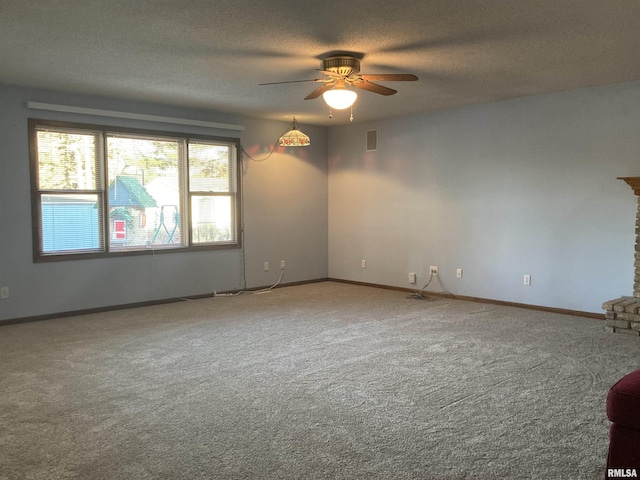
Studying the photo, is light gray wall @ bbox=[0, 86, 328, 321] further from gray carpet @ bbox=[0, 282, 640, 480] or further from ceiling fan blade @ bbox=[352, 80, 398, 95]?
ceiling fan blade @ bbox=[352, 80, 398, 95]

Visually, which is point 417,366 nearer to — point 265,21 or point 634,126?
point 265,21

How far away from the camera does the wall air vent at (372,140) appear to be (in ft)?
24.0

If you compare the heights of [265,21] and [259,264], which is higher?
[265,21]

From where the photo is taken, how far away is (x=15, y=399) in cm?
316

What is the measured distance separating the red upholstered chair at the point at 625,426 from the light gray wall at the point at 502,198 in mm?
3483

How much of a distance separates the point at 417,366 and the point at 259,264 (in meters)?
3.87

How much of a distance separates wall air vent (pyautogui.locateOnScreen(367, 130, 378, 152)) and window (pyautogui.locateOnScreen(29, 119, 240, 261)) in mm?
1957

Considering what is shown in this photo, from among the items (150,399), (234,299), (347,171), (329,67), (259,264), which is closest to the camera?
(150,399)

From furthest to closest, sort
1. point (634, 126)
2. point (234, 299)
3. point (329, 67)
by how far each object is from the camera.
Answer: point (234, 299) → point (634, 126) → point (329, 67)

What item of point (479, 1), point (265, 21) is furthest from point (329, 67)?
point (479, 1)

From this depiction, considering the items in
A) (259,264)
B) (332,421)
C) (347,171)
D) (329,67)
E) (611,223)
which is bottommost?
(332,421)

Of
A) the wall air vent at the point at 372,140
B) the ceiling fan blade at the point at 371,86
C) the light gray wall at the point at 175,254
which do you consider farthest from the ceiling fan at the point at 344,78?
the wall air vent at the point at 372,140

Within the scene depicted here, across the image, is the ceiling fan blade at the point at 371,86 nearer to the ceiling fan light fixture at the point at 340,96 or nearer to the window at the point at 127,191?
the ceiling fan light fixture at the point at 340,96

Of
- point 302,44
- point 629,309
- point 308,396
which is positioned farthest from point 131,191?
point 629,309
